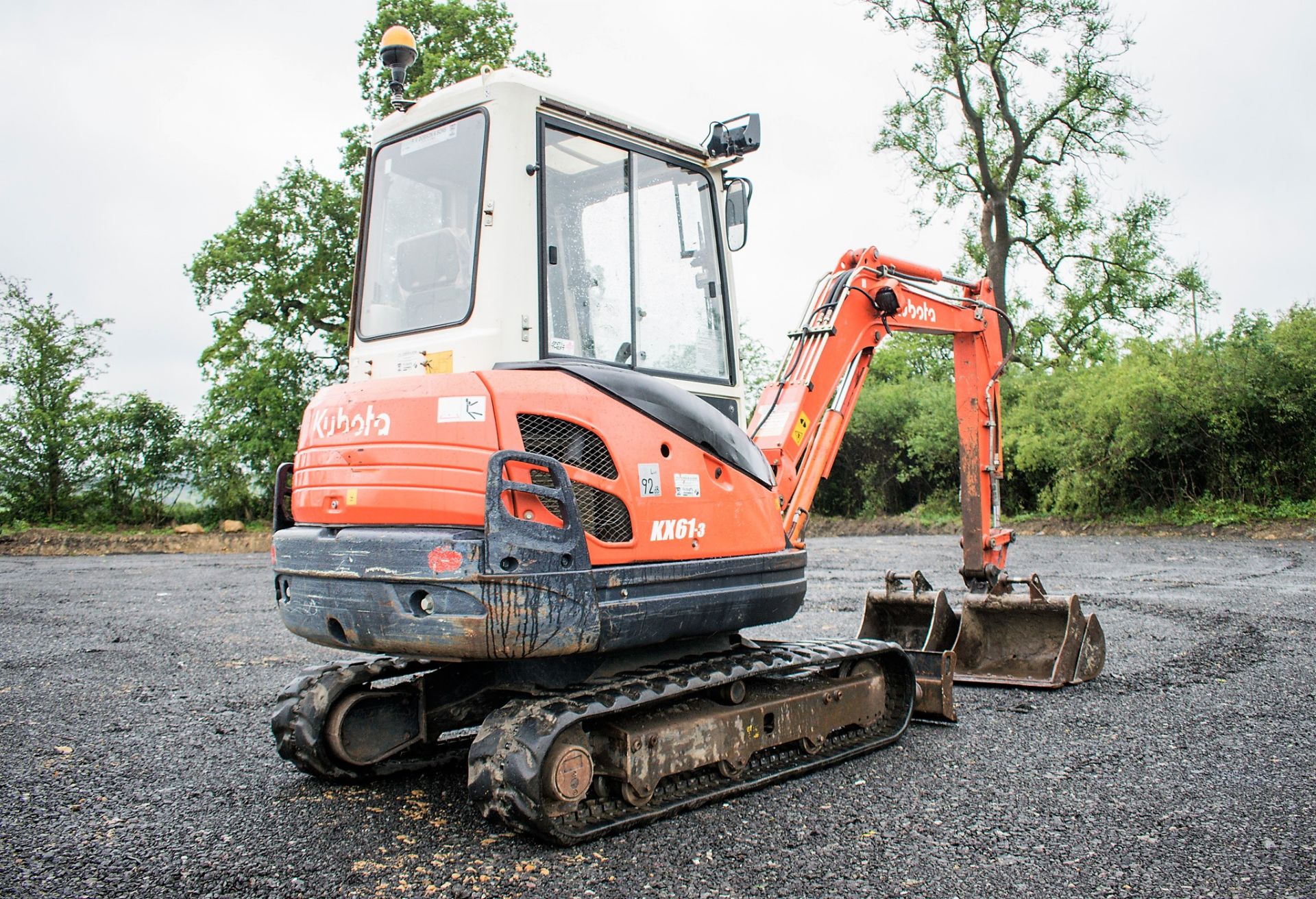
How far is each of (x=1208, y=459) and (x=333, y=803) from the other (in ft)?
56.6

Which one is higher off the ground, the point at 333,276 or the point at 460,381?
the point at 333,276

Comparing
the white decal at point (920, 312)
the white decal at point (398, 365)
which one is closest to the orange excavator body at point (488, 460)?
the white decal at point (398, 365)

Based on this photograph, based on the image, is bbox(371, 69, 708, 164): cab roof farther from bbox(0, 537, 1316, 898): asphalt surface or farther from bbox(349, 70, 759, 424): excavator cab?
bbox(0, 537, 1316, 898): asphalt surface

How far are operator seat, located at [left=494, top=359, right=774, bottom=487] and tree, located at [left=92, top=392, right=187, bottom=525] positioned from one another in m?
25.4

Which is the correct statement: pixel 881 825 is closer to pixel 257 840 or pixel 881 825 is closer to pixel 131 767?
pixel 257 840

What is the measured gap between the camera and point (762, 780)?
3967 mm

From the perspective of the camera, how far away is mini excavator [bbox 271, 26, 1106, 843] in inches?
132

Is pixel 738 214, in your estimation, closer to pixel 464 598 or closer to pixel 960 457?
pixel 464 598

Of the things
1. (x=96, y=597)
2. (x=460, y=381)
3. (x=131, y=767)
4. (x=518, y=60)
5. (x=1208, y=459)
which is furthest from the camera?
(x=518, y=60)

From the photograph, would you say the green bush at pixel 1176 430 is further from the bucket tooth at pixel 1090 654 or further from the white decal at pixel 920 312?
the white decal at pixel 920 312

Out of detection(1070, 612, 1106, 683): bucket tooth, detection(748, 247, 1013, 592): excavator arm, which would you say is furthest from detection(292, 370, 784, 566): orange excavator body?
detection(1070, 612, 1106, 683): bucket tooth

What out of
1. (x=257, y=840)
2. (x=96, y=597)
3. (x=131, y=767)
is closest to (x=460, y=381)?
(x=257, y=840)

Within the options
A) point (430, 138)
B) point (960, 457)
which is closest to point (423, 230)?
point (430, 138)

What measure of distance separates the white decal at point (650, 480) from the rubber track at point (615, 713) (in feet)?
2.35
